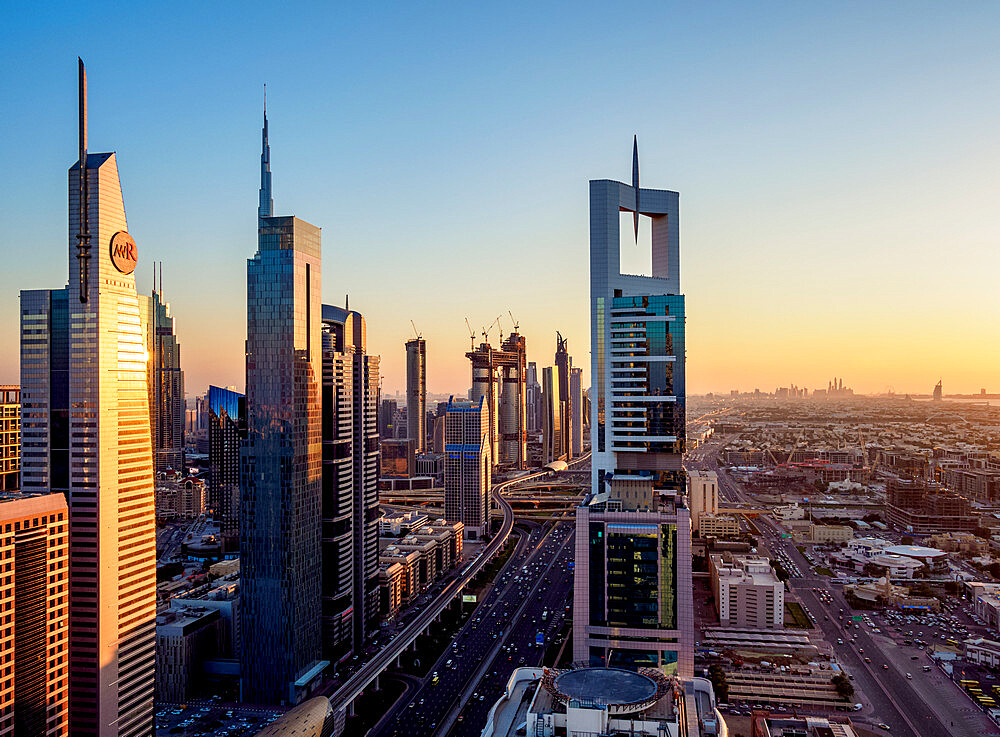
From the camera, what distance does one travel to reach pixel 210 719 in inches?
1554

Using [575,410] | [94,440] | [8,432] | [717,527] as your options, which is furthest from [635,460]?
[575,410]

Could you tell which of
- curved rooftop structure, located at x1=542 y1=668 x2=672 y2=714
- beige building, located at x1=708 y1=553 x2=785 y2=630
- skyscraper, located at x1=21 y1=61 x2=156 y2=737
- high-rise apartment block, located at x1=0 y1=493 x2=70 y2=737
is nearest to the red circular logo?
skyscraper, located at x1=21 y1=61 x2=156 y2=737

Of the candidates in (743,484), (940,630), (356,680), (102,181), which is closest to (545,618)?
(356,680)

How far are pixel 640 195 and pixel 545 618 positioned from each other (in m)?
34.1

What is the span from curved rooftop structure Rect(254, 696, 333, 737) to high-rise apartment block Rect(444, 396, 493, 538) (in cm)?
5526

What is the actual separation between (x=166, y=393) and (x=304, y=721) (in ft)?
386

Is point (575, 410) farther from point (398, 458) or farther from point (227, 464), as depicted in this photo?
point (227, 464)

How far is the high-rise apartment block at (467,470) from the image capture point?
9431cm

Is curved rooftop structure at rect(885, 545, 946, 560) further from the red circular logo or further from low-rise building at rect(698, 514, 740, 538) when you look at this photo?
the red circular logo

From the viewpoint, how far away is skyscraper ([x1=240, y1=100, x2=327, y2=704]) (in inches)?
1714

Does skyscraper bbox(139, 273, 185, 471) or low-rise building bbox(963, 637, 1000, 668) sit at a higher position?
skyscraper bbox(139, 273, 185, 471)

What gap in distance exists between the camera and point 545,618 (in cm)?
6222

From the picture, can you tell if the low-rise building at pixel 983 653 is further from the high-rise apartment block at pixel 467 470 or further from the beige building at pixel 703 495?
the high-rise apartment block at pixel 467 470

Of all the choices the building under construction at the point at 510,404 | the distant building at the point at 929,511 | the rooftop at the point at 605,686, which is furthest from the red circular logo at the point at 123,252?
the building under construction at the point at 510,404
